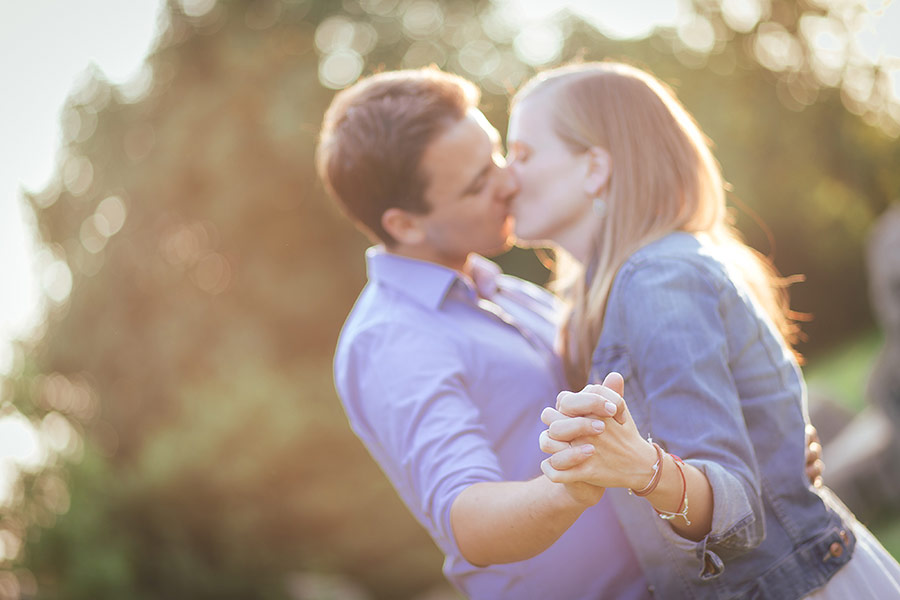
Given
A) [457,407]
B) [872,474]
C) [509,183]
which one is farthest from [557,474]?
[872,474]

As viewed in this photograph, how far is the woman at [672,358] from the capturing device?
1.68m

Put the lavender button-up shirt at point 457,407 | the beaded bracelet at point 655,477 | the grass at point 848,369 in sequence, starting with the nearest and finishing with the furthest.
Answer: the beaded bracelet at point 655,477
the lavender button-up shirt at point 457,407
the grass at point 848,369

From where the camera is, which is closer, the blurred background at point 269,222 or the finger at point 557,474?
the finger at point 557,474

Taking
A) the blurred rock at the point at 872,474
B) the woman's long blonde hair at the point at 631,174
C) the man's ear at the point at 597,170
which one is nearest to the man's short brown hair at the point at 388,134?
the woman's long blonde hair at the point at 631,174

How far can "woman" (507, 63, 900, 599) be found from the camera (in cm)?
168

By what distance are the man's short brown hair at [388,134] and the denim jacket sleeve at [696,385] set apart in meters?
0.98

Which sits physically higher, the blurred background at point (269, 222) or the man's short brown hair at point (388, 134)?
the blurred background at point (269, 222)

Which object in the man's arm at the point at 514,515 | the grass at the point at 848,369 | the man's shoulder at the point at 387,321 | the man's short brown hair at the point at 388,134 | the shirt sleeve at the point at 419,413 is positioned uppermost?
the grass at the point at 848,369

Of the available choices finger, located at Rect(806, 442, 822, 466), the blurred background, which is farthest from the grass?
finger, located at Rect(806, 442, 822, 466)

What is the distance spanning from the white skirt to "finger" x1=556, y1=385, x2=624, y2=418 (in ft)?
3.16

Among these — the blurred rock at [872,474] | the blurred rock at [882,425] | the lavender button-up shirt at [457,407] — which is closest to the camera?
the lavender button-up shirt at [457,407]

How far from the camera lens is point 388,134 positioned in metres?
2.61

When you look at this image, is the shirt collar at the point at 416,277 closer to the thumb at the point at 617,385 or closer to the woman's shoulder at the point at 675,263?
the woman's shoulder at the point at 675,263

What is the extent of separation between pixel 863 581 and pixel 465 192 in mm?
1598
